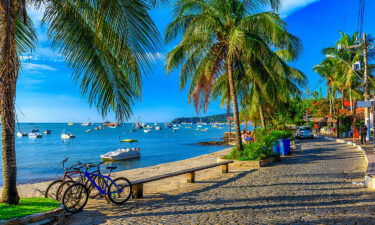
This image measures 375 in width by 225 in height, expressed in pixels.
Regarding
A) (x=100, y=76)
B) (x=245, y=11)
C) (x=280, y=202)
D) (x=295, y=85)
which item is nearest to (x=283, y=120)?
(x=295, y=85)

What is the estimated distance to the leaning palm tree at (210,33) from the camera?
1303 centimetres

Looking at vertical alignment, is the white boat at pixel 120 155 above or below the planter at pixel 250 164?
below

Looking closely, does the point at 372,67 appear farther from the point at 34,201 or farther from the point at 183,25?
the point at 34,201

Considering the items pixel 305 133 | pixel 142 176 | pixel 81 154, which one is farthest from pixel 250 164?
pixel 81 154

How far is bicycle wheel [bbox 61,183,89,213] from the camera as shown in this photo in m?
6.11

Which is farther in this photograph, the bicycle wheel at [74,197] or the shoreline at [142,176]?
the shoreline at [142,176]

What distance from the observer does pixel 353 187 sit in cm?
800

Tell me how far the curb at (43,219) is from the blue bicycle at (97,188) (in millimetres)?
527

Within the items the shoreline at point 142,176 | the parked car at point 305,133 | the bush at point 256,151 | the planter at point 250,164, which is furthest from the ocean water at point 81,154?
the parked car at point 305,133

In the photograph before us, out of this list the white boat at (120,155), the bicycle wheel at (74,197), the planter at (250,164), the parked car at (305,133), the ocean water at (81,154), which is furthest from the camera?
the white boat at (120,155)

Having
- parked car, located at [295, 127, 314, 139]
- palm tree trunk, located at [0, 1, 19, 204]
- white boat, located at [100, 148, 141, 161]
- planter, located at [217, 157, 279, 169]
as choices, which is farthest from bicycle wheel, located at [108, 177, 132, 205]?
parked car, located at [295, 127, 314, 139]

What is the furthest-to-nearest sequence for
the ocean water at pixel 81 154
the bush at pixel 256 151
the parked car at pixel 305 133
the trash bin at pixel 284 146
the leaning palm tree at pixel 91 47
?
the parked car at pixel 305 133
the ocean water at pixel 81 154
the trash bin at pixel 284 146
the bush at pixel 256 151
the leaning palm tree at pixel 91 47

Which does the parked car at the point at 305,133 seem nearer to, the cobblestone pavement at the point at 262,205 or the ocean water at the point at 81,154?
the ocean water at the point at 81,154

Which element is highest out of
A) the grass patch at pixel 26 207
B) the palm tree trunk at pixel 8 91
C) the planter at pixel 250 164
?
the palm tree trunk at pixel 8 91
